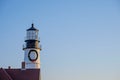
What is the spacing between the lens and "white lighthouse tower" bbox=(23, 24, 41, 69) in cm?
3591

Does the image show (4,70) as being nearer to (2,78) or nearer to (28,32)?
(2,78)

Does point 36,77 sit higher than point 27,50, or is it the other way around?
point 27,50

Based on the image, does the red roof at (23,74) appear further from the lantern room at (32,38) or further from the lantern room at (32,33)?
the lantern room at (32,33)

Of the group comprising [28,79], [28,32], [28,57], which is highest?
[28,32]

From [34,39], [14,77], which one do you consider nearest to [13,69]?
[14,77]

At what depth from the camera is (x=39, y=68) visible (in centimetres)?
3550

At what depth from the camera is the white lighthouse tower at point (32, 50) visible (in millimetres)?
35906

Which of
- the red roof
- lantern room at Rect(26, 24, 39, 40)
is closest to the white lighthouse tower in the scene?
lantern room at Rect(26, 24, 39, 40)

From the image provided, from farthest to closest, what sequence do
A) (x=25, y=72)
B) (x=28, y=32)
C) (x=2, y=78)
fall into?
1. (x=28, y=32)
2. (x=25, y=72)
3. (x=2, y=78)

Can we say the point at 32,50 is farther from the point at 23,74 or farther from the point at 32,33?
the point at 23,74

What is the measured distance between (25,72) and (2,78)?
2.92m

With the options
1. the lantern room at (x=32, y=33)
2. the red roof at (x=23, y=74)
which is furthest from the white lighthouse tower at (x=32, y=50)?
the red roof at (x=23, y=74)

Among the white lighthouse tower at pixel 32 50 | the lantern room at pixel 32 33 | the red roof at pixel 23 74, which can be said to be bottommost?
the red roof at pixel 23 74

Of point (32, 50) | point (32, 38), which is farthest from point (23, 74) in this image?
point (32, 38)
